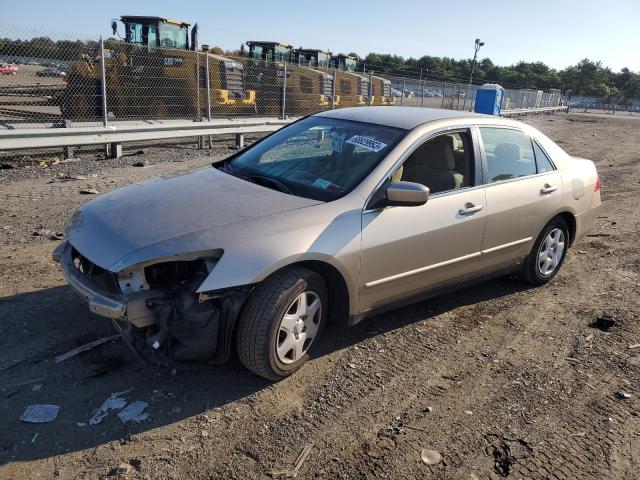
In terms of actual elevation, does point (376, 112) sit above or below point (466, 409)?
above

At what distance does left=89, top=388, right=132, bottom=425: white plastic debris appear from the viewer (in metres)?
2.94

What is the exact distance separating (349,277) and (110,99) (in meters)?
9.87

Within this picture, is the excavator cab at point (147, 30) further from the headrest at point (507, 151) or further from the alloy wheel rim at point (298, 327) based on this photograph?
the alloy wheel rim at point (298, 327)

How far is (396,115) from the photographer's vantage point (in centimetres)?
443

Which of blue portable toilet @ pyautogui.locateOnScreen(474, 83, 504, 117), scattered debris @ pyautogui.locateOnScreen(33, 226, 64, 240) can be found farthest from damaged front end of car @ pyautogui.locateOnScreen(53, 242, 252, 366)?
blue portable toilet @ pyautogui.locateOnScreen(474, 83, 504, 117)

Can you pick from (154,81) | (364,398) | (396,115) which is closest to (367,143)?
(396,115)

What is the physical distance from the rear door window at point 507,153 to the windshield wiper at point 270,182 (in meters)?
1.75

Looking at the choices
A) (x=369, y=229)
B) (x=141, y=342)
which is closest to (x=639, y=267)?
(x=369, y=229)

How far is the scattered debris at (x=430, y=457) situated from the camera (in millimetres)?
2779

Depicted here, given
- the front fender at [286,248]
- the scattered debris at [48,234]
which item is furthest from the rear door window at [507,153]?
the scattered debris at [48,234]

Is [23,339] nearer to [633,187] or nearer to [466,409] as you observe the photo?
[466,409]

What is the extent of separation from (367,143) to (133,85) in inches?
371

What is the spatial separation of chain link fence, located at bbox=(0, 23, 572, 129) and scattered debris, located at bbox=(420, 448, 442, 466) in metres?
9.23

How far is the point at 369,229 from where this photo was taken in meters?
3.57
